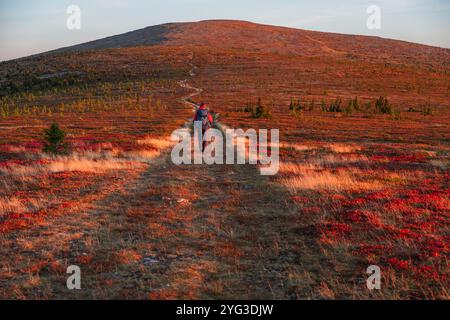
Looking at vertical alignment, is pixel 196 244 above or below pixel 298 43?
below

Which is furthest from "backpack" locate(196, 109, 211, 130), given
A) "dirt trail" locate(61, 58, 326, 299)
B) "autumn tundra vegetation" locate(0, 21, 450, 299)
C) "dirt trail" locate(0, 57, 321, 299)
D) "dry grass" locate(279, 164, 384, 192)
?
"dirt trail" locate(0, 57, 321, 299)

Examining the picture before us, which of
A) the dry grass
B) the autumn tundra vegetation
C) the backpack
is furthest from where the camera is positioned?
the backpack

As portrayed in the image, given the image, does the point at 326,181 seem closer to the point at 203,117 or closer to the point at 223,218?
the point at 223,218

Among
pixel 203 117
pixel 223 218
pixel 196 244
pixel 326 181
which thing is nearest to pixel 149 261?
pixel 196 244

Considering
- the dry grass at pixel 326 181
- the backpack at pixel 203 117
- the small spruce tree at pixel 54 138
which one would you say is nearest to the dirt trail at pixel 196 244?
the dry grass at pixel 326 181

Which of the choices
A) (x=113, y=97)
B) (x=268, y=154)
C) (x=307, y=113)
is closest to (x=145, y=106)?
(x=113, y=97)

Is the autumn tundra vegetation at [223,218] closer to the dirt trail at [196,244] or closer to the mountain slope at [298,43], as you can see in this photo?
→ the dirt trail at [196,244]

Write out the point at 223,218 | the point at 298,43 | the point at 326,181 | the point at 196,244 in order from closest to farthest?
the point at 196,244, the point at 223,218, the point at 326,181, the point at 298,43

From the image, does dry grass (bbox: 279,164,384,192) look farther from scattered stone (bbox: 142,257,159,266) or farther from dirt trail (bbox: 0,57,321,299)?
scattered stone (bbox: 142,257,159,266)

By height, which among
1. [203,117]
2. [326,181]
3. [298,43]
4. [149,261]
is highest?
[298,43]

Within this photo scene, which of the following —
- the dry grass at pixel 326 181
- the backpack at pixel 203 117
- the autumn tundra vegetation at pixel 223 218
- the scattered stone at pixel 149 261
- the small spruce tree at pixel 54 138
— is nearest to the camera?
the autumn tundra vegetation at pixel 223 218

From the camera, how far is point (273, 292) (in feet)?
23.0

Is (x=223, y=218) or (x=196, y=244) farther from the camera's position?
(x=223, y=218)

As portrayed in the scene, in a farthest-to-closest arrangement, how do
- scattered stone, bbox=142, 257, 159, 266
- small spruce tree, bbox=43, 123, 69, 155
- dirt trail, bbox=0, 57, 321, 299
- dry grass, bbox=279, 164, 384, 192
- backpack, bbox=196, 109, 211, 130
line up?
small spruce tree, bbox=43, 123, 69, 155
backpack, bbox=196, 109, 211, 130
dry grass, bbox=279, 164, 384, 192
scattered stone, bbox=142, 257, 159, 266
dirt trail, bbox=0, 57, 321, 299
